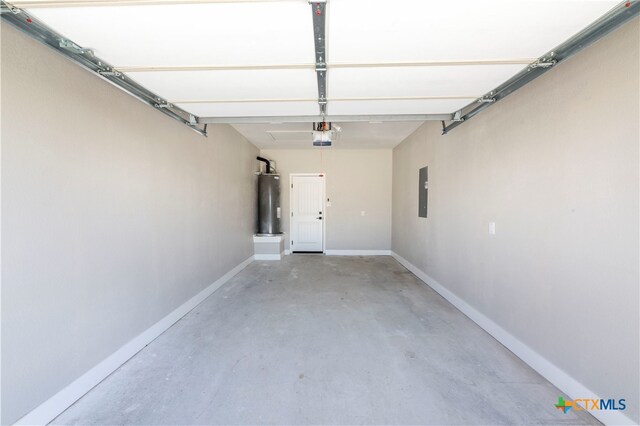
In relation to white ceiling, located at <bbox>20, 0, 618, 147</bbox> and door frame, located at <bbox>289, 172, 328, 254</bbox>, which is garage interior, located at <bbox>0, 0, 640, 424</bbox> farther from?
door frame, located at <bbox>289, 172, 328, 254</bbox>

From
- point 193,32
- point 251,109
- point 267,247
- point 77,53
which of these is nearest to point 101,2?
point 193,32

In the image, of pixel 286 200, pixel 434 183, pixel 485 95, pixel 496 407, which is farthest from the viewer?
pixel 286 200

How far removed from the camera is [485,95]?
235 centimetres

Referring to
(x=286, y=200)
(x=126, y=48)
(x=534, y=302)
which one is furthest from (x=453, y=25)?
(x=286, y=200)

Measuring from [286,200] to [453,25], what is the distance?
211 inches

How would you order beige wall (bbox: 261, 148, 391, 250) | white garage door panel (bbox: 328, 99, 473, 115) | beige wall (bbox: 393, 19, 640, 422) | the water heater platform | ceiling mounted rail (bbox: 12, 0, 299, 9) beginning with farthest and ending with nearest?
beige wall (bbox: 261, 148, 391, 250)
the water heater platform
white garage door panel (bbox: 328, 99, 473, 115)
beige wall (bbox: 393, 19, 640, 422)
ceiling mounted rail (bbox: 12, 0, 299, 9)

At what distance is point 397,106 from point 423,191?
2132 mm

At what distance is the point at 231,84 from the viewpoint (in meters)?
2.05

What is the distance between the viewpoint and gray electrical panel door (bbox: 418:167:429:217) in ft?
13.7

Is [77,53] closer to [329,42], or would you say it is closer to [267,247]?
[329,42]

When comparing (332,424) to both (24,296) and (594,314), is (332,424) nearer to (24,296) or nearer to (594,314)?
(594,314)

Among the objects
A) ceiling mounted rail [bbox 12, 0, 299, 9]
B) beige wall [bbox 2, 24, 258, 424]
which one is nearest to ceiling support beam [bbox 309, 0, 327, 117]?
ceiling mounted rail [bbox 12, 0, 299, 9]

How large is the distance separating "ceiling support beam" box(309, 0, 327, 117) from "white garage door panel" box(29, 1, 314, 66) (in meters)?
0.04

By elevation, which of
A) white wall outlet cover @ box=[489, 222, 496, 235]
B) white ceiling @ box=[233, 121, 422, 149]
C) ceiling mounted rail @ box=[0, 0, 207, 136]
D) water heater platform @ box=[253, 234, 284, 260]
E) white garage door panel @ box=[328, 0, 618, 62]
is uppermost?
white ceiling @ box=[233, 121, 422, 149]
